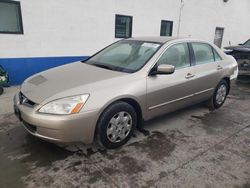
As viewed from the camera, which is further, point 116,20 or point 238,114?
point 116,20

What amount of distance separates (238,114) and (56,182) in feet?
12.7

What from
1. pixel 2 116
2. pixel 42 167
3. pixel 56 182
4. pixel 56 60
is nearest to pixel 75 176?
pixel 56 182

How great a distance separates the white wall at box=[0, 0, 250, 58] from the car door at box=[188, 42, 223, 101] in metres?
3.96

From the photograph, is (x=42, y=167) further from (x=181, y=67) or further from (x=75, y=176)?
(x=181, y=67)

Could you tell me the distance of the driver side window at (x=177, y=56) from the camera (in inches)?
137

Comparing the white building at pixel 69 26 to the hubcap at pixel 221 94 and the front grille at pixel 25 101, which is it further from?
the hubcap at pixel 221 94

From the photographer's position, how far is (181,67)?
372 centimetres

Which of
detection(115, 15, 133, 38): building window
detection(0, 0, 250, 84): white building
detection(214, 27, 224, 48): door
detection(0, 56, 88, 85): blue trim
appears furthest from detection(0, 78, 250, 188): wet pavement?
detection(214, 27, 224, 48): door

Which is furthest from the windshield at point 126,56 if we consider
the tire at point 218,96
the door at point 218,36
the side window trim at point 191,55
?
the door at point 218,36

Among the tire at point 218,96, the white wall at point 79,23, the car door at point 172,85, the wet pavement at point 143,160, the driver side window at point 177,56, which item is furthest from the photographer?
the white wall at point 79,23

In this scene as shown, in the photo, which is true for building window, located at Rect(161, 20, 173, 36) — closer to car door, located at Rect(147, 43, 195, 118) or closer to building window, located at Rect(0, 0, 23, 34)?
building window, located at Rect(0, 0, 23, 34)

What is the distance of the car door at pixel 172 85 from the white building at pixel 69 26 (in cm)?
400

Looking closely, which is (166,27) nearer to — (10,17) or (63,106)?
(10,17)

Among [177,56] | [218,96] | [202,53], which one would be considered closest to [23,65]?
[177,56]
